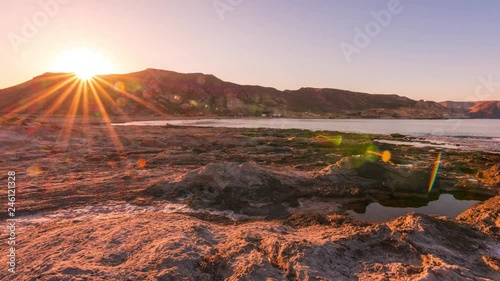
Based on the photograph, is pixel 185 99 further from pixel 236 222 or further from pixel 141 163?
pixel 236 222

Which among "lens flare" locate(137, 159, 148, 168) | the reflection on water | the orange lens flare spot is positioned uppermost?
"lens flare" locate(137, 159, 148, 168)

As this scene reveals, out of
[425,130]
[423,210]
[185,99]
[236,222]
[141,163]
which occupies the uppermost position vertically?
[185,99]

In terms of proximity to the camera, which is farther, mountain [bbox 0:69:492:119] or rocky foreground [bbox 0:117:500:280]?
mountain [bbox 0:69:492:119]

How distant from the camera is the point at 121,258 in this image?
5754 millimetres

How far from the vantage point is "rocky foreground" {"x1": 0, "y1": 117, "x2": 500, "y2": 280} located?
533 centimetres

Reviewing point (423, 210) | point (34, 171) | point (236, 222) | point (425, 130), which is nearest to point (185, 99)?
point (425, 130)

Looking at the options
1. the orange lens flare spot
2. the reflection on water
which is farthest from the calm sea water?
the orange lens flare spot

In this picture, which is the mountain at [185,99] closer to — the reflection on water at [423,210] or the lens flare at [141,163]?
the lens flare at [141,163]

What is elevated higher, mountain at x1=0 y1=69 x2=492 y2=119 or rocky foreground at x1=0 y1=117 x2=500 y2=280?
mountain at x1=0 y1=69 x2=492 y2=119

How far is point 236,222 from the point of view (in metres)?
8.96

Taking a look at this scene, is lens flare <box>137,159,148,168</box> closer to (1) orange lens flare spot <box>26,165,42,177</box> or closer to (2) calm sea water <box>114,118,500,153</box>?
(1) orange lens flare spot <box>26,165,42,177</box>

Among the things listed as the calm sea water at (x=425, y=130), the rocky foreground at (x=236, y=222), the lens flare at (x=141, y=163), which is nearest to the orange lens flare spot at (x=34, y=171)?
the rocky foreground at (x=236, y=222)

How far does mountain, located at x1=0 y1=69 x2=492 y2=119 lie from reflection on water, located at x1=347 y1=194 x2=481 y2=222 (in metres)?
88.8

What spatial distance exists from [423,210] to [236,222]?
856 cm
